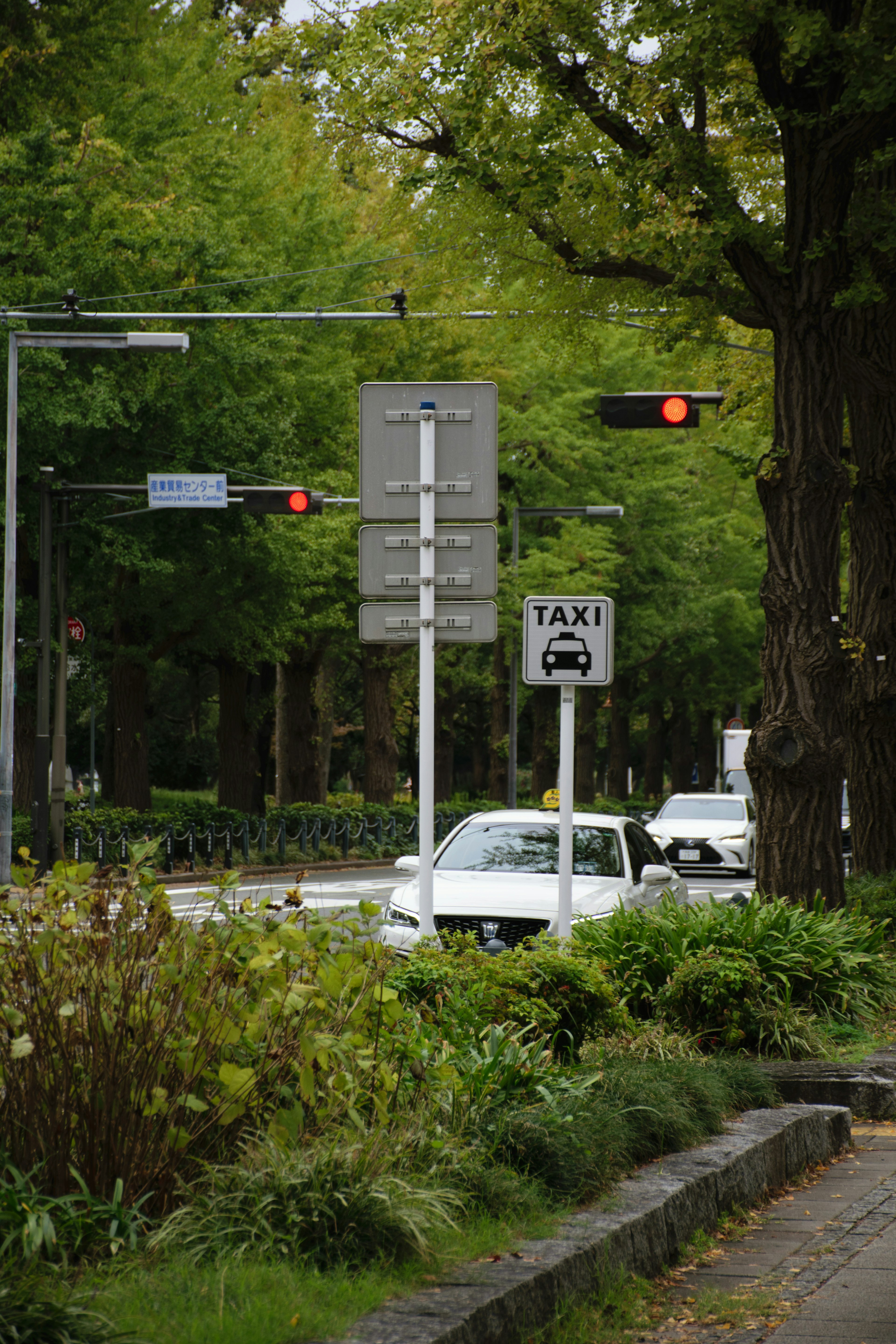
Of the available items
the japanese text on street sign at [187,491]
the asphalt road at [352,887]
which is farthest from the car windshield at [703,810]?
the japanese text on street sign at [187,491]

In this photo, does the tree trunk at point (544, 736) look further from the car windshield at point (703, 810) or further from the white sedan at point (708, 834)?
the white sedan at point (708, 834)

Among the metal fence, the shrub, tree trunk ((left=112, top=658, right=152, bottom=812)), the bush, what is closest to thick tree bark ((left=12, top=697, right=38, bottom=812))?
the metal fence

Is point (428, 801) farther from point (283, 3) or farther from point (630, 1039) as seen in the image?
point (283, 3)

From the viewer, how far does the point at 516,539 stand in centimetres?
3353

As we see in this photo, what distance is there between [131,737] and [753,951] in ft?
76.3

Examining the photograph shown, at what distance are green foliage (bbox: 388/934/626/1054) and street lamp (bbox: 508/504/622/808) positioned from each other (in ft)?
69.9

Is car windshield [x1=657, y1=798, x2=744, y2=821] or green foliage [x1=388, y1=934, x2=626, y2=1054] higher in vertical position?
green foliage [x1=388, y1=934, x2=626, y2=1054]

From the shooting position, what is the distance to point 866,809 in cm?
1586

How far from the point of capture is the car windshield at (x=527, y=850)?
1262 centimetres

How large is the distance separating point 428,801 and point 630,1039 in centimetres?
158

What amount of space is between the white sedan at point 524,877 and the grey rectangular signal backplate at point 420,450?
306 centimetres

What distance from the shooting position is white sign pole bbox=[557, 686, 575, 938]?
8.56 m

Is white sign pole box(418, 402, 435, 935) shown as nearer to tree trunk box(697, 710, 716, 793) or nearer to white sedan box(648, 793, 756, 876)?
white sedan box(648, 793, 756, 876)

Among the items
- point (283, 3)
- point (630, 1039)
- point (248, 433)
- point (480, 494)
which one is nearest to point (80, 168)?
point (248, 433)
